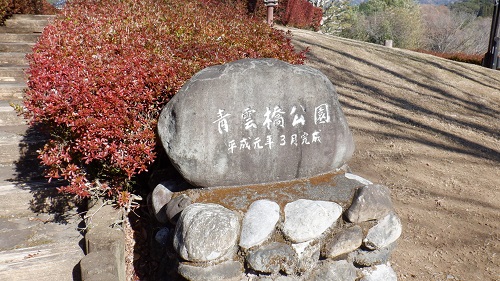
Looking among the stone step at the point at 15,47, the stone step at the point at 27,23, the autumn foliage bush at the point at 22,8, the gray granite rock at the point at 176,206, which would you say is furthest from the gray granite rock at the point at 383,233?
the autumn foliage bush at the point at 22,8

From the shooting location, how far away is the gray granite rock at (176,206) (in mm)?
2662

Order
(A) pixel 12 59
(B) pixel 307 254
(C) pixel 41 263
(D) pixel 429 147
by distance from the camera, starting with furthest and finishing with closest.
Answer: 1. (D) pixel 429 147
2. (A) pixel 12 59
3. (C) pixel 41 263
4. (B) pixel 307 254

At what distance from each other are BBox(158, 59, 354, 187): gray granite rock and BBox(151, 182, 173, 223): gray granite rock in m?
0.26

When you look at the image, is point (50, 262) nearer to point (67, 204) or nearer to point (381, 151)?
point (67, 204)

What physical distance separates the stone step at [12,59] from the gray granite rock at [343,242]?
461 centimetres

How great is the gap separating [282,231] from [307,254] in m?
0.23

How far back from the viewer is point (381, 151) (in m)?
5.32

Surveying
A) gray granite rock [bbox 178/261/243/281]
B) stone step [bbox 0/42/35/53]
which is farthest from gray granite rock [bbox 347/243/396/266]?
stone step [bbox 0/42/35/53]

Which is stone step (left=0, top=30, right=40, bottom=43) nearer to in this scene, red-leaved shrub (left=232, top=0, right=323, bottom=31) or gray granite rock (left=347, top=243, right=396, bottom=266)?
gray granite rock (left=347, top=243, right=396, bottom=266)

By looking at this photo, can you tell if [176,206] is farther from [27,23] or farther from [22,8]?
[22,8]

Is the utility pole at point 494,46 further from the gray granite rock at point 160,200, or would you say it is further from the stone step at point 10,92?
the stone step at point 10,92

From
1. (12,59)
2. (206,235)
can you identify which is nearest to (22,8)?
(12,59)

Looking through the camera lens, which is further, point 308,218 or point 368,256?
point 368,256

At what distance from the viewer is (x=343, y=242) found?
8.76 feet
